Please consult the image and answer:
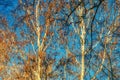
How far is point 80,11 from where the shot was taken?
62.4 feet

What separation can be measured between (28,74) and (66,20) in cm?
1509

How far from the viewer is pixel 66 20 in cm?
697

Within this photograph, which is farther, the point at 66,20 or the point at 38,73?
the point at 38,73

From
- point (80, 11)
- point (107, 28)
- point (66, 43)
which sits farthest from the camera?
point (66, 43)

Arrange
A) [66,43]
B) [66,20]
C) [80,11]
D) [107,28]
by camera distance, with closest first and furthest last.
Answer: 1. [66,20]
2. [80,11]
3. [107,28]
4. [66,43]

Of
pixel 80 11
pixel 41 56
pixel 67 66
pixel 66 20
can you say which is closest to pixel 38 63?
pixel 41 56

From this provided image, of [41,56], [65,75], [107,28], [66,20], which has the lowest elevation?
[65,75]

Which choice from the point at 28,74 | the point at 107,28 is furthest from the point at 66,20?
the point at 28,74

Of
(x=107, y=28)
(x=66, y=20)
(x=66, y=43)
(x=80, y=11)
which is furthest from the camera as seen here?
(x=66, y=43)

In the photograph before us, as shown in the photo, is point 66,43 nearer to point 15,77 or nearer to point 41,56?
point 41,56

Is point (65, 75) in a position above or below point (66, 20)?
below

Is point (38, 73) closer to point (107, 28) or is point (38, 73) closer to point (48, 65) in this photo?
point (48, 65)

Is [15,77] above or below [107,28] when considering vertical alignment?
below

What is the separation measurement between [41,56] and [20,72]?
93.3 inches
